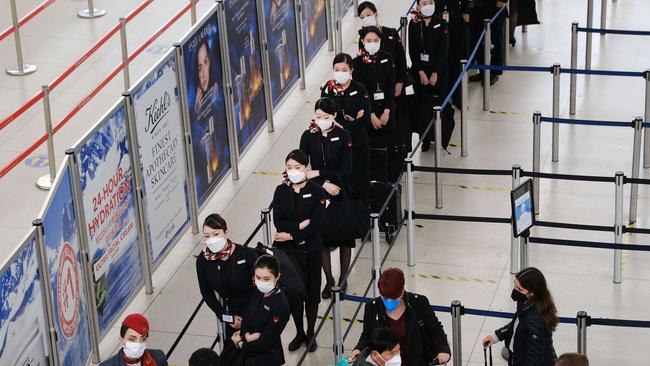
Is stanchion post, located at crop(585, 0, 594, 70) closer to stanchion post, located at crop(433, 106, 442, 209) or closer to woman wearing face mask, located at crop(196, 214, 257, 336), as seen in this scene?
stanchion post, located at crop(433, 106, 442, 209)

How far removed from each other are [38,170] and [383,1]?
6.44m

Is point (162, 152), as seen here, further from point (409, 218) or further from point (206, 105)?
point (409, 218)

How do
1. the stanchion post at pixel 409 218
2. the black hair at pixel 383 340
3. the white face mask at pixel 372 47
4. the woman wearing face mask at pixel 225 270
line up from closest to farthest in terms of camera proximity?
the black hair at pixel 383 340 < the woman wearing face mask at pixel 225 270 < the stanchion post at pixel 409 218 < the white face mask at pixel 372 47

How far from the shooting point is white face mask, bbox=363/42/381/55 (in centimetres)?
1300

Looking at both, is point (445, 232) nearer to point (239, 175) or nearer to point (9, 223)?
point (239, 175)

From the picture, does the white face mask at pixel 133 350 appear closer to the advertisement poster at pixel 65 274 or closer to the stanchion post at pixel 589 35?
the advertisement poster at pixel 65 274

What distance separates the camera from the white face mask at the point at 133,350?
910cm

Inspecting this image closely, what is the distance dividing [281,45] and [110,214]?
4745mm

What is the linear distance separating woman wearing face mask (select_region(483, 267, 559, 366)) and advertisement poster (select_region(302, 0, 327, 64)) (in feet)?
25.4

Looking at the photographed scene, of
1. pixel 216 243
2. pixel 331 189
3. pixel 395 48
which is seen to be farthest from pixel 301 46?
pixel 216 243

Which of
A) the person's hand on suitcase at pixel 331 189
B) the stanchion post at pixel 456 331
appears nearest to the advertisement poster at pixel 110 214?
the person's hand on suitcase at pixel 331 189

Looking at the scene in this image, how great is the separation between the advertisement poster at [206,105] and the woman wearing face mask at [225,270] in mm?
2951

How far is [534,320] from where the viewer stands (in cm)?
909

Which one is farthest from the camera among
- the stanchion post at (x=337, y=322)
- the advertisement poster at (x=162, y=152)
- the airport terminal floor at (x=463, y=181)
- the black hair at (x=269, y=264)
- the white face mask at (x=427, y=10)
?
the white face mask at (x=427, y=10)
